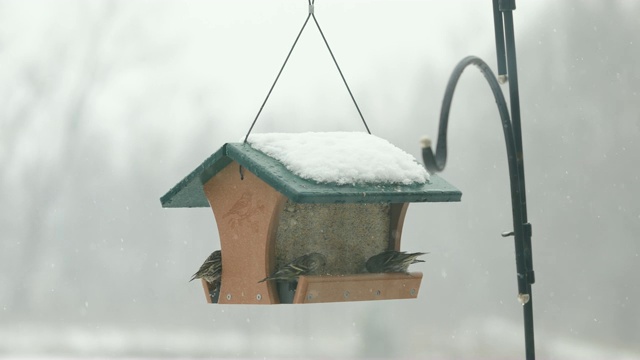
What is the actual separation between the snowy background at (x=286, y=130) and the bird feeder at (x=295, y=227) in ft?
20.3

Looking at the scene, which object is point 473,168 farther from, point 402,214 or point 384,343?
point 402,214

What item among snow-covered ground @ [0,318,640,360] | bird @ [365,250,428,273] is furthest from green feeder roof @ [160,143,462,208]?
snow-covered ground @ [0,318,640,360]

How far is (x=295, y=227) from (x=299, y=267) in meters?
0.17

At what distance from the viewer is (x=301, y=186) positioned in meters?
2.34

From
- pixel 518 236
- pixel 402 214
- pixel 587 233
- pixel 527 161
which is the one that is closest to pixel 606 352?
pixel 587 233

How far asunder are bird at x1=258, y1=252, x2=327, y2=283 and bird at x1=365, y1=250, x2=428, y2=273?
0.15m

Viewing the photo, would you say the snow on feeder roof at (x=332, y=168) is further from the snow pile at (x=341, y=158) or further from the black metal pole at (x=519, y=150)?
the black metal pole at (x=519, y=150)

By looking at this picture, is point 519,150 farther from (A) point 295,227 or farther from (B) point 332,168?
(A) point 295,227

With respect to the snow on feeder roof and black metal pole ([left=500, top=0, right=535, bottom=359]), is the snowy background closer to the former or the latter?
the snow on feeder roof

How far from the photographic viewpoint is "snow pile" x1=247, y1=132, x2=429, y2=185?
7.94ft

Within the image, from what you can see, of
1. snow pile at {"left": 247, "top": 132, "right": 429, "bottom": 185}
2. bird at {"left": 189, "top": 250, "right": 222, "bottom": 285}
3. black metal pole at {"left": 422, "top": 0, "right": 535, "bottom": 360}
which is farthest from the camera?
bird at {"left": 189, "top": 250, "right": 222, "bottom": 285}

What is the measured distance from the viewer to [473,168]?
29.7ft

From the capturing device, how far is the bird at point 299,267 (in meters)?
2.44

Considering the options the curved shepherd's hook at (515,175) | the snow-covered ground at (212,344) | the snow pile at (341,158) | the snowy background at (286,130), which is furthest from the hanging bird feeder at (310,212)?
the snow-covered ground at (212,344)
